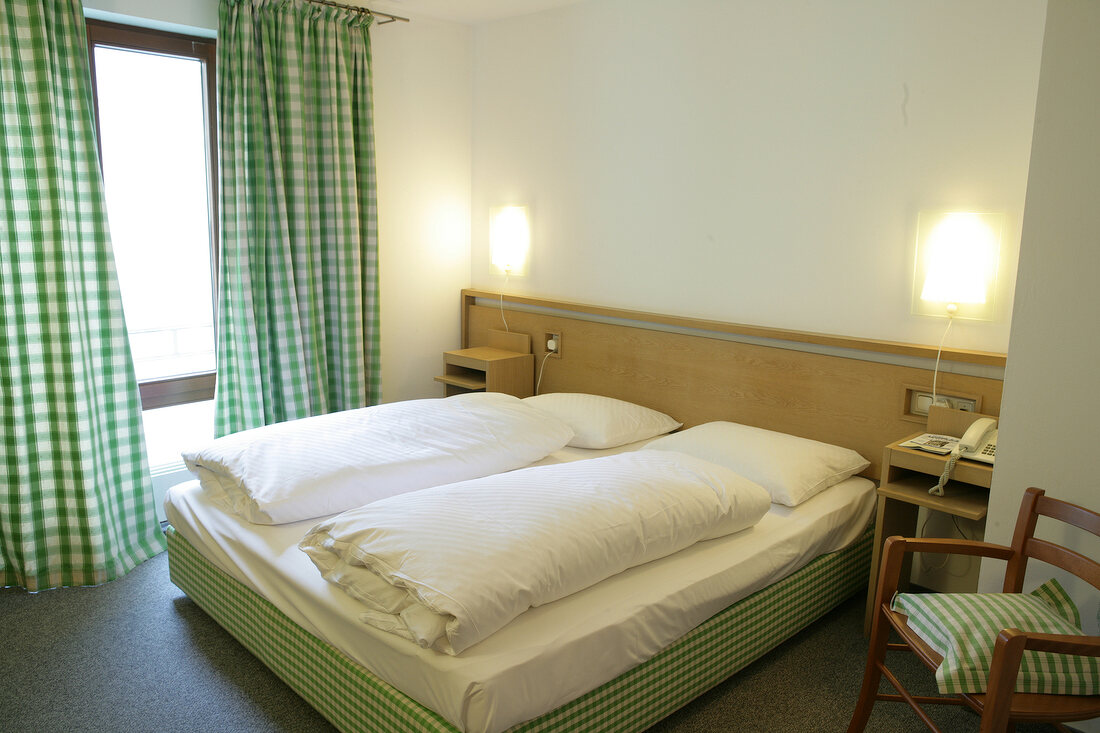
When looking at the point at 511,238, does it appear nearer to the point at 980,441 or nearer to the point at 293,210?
the point at 293,210

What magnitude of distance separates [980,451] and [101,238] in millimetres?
3141

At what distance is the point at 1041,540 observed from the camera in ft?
6.24

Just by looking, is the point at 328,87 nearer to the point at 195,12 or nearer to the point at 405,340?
the point at 195,12

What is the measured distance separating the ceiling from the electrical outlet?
5.22ft

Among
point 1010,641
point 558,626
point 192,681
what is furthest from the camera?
point 192,681

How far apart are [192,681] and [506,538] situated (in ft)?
3.91

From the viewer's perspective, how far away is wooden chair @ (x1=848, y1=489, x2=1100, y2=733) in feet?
4.88

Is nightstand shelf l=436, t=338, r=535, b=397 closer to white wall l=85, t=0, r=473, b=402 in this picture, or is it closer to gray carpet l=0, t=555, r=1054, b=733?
white wall l=85, t=0, r=473, b=402

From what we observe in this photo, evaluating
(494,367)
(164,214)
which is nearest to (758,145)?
(494,367)

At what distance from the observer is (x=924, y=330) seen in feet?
8.80

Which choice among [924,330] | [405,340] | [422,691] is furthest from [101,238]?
[924,330]

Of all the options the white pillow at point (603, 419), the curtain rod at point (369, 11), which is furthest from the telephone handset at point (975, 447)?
the curtain rod at point (369, 11)

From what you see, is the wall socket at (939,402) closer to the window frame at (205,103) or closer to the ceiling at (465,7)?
the ceiling at (465,7)

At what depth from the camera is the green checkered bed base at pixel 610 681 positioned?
180 cm
